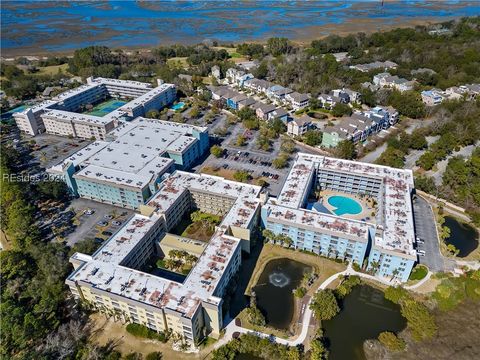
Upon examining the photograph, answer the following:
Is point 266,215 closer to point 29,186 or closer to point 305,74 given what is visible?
point 29,186

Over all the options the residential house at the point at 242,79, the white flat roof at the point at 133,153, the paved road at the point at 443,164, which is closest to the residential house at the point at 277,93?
the residential house at the point at 242,79

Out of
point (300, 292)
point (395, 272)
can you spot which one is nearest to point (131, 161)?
point (300, 292)

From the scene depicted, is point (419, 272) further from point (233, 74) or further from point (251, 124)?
point (233, 74)

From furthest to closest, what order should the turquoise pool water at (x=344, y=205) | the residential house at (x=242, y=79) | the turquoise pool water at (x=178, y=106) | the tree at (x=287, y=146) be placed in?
the residential house at (x=242, y=79) → the turquoise pool water at (x=178, y=106) → the tree at (x=287, y=146) → the turquoise pool water at (x=344, y=205)

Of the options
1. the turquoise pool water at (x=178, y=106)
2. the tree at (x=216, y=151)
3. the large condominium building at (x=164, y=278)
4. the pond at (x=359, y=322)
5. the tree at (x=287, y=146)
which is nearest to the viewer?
the large condominium building at (x=164, y=278)

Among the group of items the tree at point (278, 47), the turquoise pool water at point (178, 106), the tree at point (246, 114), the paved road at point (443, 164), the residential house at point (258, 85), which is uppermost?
the tree at point (278, 47)

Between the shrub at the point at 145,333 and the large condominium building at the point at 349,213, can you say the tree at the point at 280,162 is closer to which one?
the large condominium building at the point at 349,213
